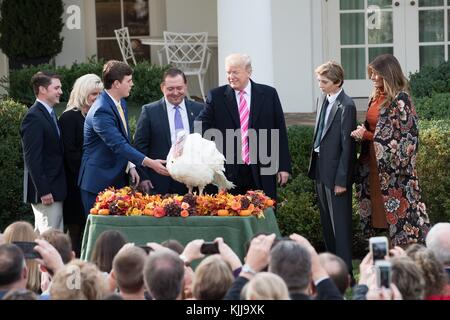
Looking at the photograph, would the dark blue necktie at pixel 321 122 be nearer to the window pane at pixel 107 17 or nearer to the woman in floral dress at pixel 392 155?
the woman in floral dress at pixel 392 155

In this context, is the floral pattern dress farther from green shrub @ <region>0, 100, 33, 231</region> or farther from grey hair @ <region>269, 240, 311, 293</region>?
grey hair @ <region>269, 240, 311, 293</region>

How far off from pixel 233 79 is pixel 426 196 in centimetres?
239

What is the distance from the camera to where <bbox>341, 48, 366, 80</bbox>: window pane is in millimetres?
16672

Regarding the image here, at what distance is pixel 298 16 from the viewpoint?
15.6m

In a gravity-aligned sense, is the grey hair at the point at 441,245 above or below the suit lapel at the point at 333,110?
below

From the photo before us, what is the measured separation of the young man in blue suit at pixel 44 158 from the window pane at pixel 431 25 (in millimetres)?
7741

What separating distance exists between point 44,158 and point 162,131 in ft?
3.47

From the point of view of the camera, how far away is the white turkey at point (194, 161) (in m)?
8.79

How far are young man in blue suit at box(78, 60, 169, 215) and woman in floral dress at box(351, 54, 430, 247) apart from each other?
194 cm

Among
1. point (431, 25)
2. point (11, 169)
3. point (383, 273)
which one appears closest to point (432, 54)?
point (431, 25)

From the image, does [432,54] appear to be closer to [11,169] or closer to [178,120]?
[11,169]

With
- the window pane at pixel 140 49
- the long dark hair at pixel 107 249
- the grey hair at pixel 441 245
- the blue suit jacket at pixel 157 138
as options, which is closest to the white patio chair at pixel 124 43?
the window pane at pixel 140 49

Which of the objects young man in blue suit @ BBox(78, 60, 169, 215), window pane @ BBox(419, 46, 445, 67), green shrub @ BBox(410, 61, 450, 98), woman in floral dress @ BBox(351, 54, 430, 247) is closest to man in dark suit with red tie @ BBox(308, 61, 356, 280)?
woman in floral dress @ BBox(351, 54, 430, 247)

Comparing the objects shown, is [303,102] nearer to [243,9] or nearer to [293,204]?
[243,9]
